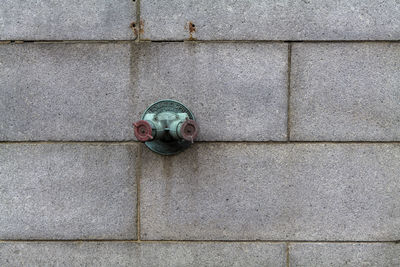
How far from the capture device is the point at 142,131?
3.20m

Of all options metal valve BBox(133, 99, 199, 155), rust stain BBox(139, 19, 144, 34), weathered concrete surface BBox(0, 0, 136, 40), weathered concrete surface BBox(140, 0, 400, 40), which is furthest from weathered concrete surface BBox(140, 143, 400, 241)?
weathered concrete surface BBox(0, 0, 136, 40)

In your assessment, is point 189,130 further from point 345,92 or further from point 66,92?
point 345,92

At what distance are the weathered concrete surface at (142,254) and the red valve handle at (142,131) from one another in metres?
1.36

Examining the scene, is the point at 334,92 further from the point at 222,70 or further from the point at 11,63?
the point at 11,63

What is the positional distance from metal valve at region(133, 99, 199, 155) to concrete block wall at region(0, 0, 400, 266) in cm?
11

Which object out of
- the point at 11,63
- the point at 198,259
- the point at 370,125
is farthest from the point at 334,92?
the point at 11,63

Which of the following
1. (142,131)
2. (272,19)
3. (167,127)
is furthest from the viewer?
(272,19)

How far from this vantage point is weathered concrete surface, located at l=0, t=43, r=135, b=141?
3789mm

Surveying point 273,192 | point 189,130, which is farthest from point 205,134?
point 273,192

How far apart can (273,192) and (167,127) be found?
1337 millimetres

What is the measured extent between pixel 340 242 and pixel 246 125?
1.62 metres

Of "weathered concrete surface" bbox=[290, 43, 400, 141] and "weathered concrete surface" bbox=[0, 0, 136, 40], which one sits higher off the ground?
"weathered concrete surface" bbox=[0, 0, 136, 40]

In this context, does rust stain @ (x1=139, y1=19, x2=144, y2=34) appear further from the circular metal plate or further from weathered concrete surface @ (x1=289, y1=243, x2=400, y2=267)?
weathered concrete surface @ (x1=289, y1=243, x2=400, y2=267)

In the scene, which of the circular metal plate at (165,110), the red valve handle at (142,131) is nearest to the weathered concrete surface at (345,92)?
the circular metal plate at (165,110)
